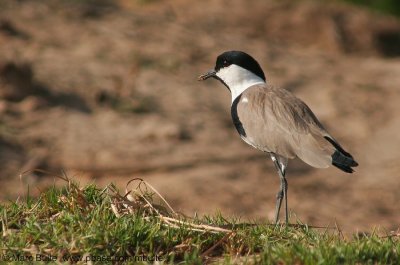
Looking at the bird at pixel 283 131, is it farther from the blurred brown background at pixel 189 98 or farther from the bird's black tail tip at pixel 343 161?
the blurred brown background at pixel 189 98

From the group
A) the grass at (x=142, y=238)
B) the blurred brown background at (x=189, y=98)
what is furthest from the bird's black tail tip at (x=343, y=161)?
the blurred brown background at (x=189, y=98)

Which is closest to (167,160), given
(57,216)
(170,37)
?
(170,37)

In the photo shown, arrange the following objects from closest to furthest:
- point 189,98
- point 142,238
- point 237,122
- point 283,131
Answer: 1. point 142,238
2. point 283,131
3. point 237,122
4. point 189,98

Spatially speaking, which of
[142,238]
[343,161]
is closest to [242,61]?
[343,161]

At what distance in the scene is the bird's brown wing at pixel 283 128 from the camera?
6.48m

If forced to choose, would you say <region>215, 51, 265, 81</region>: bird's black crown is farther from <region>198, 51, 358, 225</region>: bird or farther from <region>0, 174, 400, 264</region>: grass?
<region>0, 174, 400, 264</region>: grass

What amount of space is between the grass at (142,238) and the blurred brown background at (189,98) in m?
3.93

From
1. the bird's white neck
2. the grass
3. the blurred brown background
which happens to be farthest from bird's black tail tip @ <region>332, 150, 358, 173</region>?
the blurred brown background

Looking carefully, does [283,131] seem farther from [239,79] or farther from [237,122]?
[239,79]

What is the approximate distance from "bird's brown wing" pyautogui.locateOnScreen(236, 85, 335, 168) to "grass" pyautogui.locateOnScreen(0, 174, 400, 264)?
3.78ft

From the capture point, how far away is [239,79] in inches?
287

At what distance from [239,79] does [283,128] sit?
0.83 meters

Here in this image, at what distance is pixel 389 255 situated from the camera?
4.72 meters

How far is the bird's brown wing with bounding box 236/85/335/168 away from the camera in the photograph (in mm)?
6484
